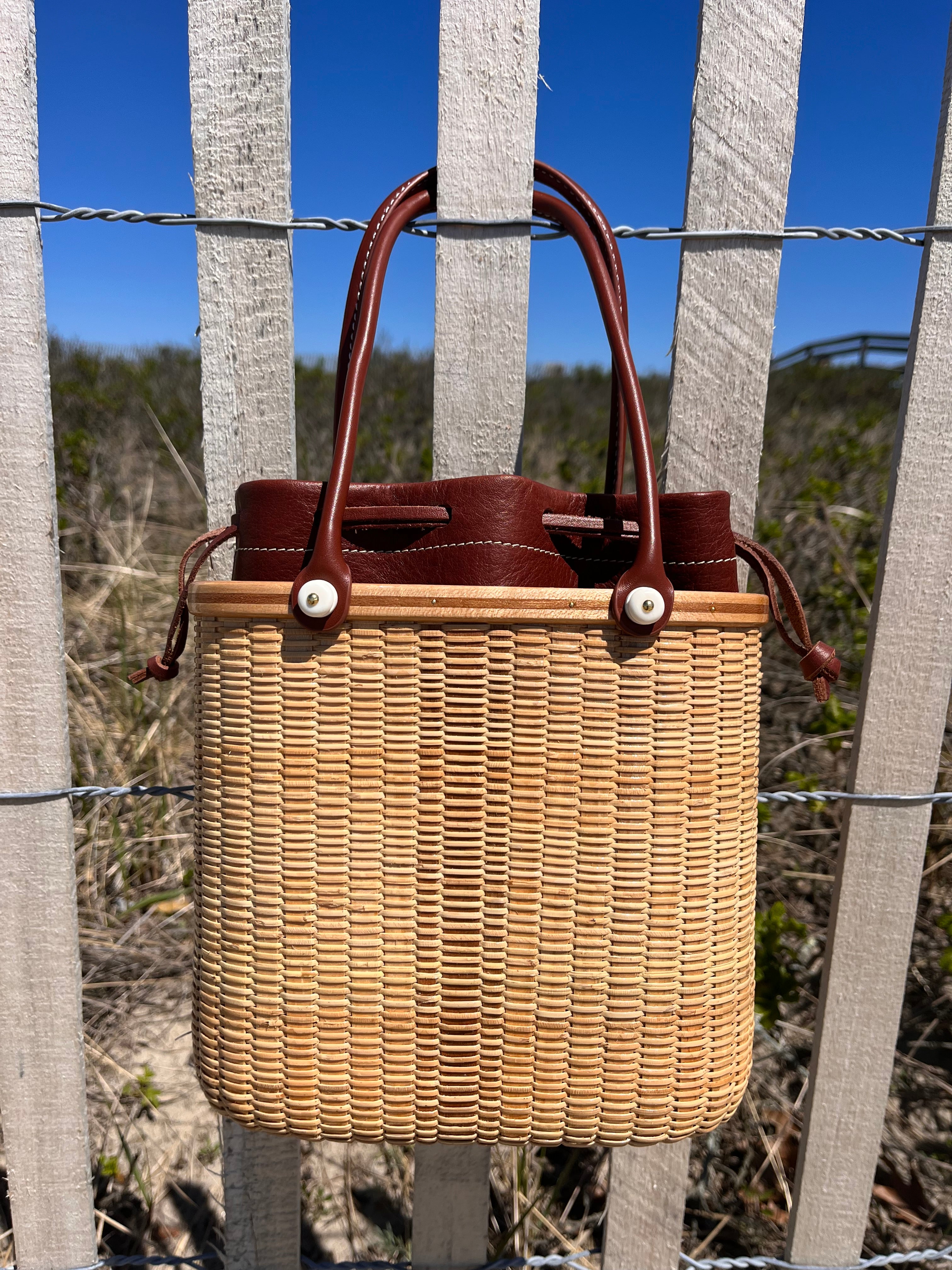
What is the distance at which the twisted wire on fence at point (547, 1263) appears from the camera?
1.17m

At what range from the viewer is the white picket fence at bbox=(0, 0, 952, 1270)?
949 millimetres

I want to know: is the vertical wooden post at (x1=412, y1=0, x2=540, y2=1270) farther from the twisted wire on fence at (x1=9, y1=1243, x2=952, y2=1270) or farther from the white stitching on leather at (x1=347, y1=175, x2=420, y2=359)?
the twisted wire on fence at (x1=9, y1=1243, x2=952, y2=1270)

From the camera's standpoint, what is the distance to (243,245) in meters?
0.99

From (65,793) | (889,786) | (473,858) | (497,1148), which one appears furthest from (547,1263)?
(65,793)

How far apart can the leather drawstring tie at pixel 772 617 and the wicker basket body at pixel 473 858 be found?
0.10m

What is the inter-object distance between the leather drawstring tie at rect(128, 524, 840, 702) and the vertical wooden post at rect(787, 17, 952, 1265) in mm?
182

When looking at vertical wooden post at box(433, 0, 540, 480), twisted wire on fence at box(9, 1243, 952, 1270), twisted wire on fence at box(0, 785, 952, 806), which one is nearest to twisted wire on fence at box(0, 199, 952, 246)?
vertical wooden post at box(433, 0, 540, 480)

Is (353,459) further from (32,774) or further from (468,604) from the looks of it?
(32,774)

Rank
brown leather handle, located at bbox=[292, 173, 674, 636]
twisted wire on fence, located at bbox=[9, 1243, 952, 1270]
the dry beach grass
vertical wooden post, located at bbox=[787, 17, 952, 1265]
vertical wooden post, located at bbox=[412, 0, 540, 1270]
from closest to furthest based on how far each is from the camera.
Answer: brown leather handle, located at bbox=[292, 173, 674, 636] → vertical wooden post, located at bbox=[412, 0, 540, 1270] → vertical wooden post, located at bbox=[787, 17, 952, 1265] → twisted wire on fence, located at bbox=[9, 1243, 952, 1270] → the dry beach grass

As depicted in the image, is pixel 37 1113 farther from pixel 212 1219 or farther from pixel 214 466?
pixel 214 466

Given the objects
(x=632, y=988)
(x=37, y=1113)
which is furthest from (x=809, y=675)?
(x=37, y=1113)

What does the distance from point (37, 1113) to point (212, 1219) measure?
0.67 meters

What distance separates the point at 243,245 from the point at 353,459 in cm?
37

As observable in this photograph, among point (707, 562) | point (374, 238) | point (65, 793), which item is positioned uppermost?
point (374, 238)
